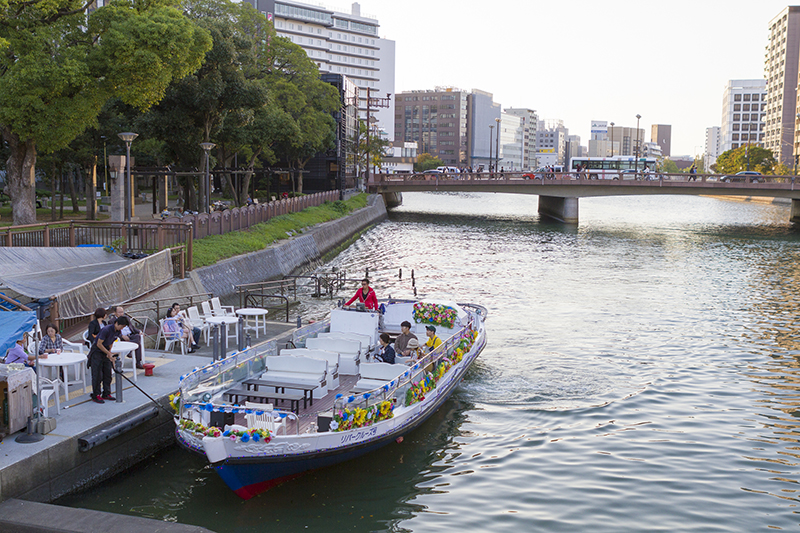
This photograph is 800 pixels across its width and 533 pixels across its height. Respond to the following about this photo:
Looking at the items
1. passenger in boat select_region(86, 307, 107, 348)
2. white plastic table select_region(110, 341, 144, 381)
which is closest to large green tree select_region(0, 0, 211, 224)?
passenger in boat select_region(86, 307, 107, 348)

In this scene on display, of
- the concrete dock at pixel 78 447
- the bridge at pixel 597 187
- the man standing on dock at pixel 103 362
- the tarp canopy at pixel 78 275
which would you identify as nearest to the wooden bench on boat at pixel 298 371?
the concrete dock at pixel 78 447

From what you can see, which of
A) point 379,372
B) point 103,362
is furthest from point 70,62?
point 379,372

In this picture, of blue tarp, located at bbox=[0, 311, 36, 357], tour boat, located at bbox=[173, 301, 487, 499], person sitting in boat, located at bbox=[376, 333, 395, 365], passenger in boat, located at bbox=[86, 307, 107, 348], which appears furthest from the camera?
person sitting in boat, located at bbox=[376, 333, 395, 365]

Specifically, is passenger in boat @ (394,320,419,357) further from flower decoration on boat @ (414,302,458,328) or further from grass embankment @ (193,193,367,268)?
grass embankment @ (193,193,367,268)

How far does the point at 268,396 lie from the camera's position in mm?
12938

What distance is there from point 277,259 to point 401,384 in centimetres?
2133

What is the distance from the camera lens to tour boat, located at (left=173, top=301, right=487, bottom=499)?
36.3ft

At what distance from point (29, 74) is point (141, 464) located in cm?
1743

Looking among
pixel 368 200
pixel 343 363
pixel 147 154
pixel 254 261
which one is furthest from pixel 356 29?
pixel 343 363

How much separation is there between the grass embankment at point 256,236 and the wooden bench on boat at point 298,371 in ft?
41.0

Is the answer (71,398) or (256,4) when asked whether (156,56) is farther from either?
(256,4)

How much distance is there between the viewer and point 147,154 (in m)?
53.6

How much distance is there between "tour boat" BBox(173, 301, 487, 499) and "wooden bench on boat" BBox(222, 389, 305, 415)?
20 mm

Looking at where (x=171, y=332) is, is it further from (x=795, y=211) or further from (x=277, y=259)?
(x=795, y=211)
